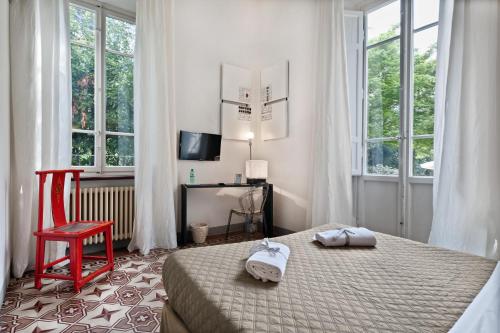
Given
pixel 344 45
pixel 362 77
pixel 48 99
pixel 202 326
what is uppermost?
pixel 344 45

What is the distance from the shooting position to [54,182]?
7.84 feet

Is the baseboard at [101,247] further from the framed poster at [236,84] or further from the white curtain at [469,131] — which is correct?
the white curtain at [469,131]

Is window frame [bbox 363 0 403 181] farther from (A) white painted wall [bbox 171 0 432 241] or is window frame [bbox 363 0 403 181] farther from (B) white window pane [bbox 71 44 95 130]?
(B) white window pane [bbox 71 44 95 130]

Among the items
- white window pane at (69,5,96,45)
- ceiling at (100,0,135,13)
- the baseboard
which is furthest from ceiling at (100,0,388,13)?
the baseboard

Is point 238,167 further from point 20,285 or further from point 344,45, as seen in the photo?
point 20,285

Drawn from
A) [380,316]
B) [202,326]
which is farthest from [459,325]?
[202,326]

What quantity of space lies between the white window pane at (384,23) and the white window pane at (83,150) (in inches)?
146

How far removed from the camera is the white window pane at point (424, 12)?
8.64 ft

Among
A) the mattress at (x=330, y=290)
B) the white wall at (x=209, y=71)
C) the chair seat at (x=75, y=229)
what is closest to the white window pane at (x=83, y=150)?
the chair seat at (x=75, y=229)

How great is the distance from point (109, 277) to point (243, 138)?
2.66m

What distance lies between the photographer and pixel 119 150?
3389 millimetres

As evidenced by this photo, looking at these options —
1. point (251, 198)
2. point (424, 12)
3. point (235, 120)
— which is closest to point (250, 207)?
point (251, 198)

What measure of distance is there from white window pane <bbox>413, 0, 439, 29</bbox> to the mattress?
2439 mm

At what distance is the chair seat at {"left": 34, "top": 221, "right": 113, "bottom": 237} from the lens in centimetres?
212
